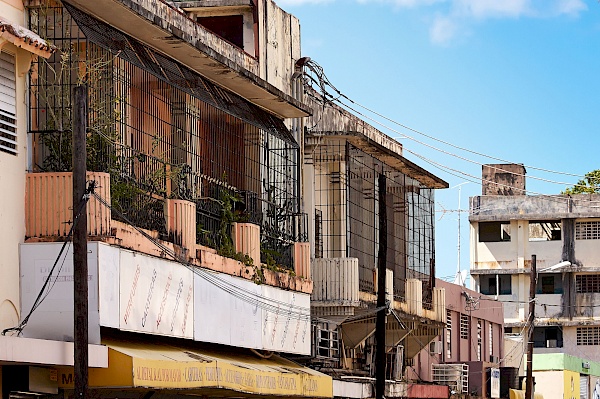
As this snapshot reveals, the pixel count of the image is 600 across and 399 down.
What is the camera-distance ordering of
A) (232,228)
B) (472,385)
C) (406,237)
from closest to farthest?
(232,228) → (406,237) → (472,385)

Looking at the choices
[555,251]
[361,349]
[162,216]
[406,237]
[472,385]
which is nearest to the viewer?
[162,216]

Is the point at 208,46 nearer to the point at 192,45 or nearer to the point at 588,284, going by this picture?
the point at 192,45

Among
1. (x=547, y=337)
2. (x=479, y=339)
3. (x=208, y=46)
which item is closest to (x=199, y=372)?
(x=208, y=46)

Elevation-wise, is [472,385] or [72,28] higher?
[72,28]

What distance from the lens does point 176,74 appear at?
19.2m

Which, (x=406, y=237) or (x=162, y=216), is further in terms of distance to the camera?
(x=406, y=237)

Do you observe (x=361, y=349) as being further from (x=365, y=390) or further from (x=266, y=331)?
(x=266, y=331)

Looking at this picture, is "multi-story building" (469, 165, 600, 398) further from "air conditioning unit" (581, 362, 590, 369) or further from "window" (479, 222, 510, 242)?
"air conditioning unit" (581, 362, 590, 369)

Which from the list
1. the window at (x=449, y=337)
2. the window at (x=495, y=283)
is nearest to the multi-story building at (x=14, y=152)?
the window at (x=449, y=337)

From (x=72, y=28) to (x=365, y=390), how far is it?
12.1 metres

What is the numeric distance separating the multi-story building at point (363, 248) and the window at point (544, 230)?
101ft

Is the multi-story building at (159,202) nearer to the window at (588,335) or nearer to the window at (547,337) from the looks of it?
the window at (588,335)

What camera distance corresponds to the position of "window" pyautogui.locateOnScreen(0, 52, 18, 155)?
50.2 feet

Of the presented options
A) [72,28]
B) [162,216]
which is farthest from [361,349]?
[72,28]
